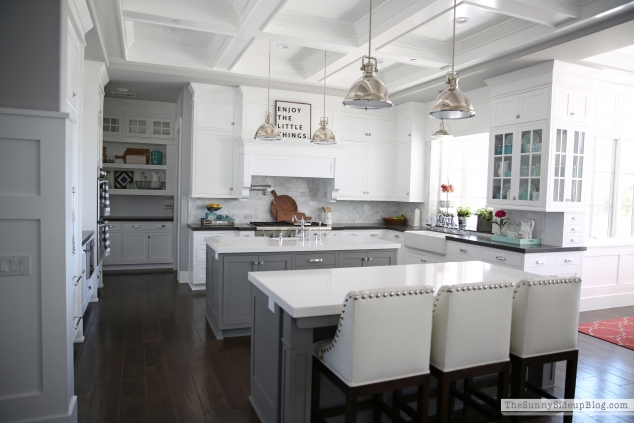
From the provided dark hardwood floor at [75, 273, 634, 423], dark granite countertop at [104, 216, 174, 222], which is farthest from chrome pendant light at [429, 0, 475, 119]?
dark granite countertop at [104, 216, 174, 222]

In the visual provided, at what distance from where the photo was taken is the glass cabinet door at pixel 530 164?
5.02 m

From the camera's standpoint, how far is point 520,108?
17.1ft

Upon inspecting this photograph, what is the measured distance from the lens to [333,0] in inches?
167

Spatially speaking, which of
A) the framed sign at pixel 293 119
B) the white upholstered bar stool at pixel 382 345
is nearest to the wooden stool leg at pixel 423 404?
the white upholstered bar stool at pixel 382 345

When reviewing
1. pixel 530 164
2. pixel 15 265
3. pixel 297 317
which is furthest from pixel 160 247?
pixel 297 317

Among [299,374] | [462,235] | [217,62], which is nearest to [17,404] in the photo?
[299,374]

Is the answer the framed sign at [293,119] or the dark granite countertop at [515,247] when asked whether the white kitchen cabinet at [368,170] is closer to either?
the framed sign at [293,119]

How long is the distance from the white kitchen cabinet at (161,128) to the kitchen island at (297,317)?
5.75m

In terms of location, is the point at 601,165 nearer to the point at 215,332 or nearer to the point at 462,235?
the point at 462,235

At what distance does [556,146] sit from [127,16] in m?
4.51

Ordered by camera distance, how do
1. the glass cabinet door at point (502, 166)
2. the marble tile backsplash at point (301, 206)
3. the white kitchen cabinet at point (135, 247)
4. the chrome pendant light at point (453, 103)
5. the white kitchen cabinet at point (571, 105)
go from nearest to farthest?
the chrome pendant light at point (453, 103), the white kitchen cabinet at point (571, 105), the glass cabinet door at point (502, 166), the marble tile backsplash at point (301, 206), the white kitchen cabinet at point (135, 247)

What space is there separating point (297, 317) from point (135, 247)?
613 centimetres

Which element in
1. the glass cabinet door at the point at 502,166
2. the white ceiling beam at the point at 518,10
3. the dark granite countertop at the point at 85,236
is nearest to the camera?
the white ceiling beam at the point at 518,10

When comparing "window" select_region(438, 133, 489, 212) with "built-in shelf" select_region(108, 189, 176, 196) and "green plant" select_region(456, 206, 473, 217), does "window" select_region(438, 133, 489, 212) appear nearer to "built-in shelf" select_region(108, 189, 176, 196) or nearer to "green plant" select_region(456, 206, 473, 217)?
"green plant" select_region(456, 206, 473, 217)
